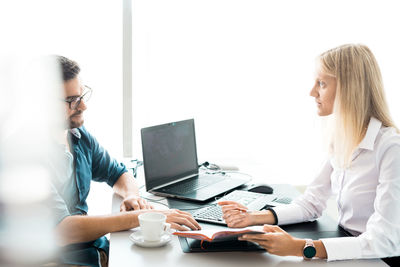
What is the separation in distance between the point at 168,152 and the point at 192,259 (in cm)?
79

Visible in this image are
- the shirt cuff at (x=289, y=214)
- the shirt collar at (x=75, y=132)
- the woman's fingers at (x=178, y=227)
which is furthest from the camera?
the shirt collar at (x=75, y=132)

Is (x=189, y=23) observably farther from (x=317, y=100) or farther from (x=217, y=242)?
(x=217, y=242)

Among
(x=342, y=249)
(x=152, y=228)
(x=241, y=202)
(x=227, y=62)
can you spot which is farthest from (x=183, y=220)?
(x=227, y=62)

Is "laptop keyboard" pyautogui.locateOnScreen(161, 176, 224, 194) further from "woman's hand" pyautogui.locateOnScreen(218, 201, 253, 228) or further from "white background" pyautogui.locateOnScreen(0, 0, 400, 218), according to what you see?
"white background" pyautogui.locateOnScreen(0, 0, 400, 218)

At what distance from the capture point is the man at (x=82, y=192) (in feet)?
4.52

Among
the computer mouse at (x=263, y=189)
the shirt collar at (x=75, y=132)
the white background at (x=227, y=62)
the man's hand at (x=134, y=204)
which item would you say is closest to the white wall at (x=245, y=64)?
the white background at (x=227, y=62)

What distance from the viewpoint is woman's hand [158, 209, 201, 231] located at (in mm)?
1365

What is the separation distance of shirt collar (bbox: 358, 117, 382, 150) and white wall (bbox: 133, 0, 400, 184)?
1.20 metres

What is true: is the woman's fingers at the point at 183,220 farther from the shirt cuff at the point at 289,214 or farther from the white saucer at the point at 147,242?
the shirt cuff at the point at 289,214

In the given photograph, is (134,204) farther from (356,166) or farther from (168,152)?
(356,166)

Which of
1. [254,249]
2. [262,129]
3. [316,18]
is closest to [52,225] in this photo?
[254,249]

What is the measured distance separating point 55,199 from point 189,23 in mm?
1606

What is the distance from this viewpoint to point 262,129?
280cm

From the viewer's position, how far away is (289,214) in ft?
4.98
